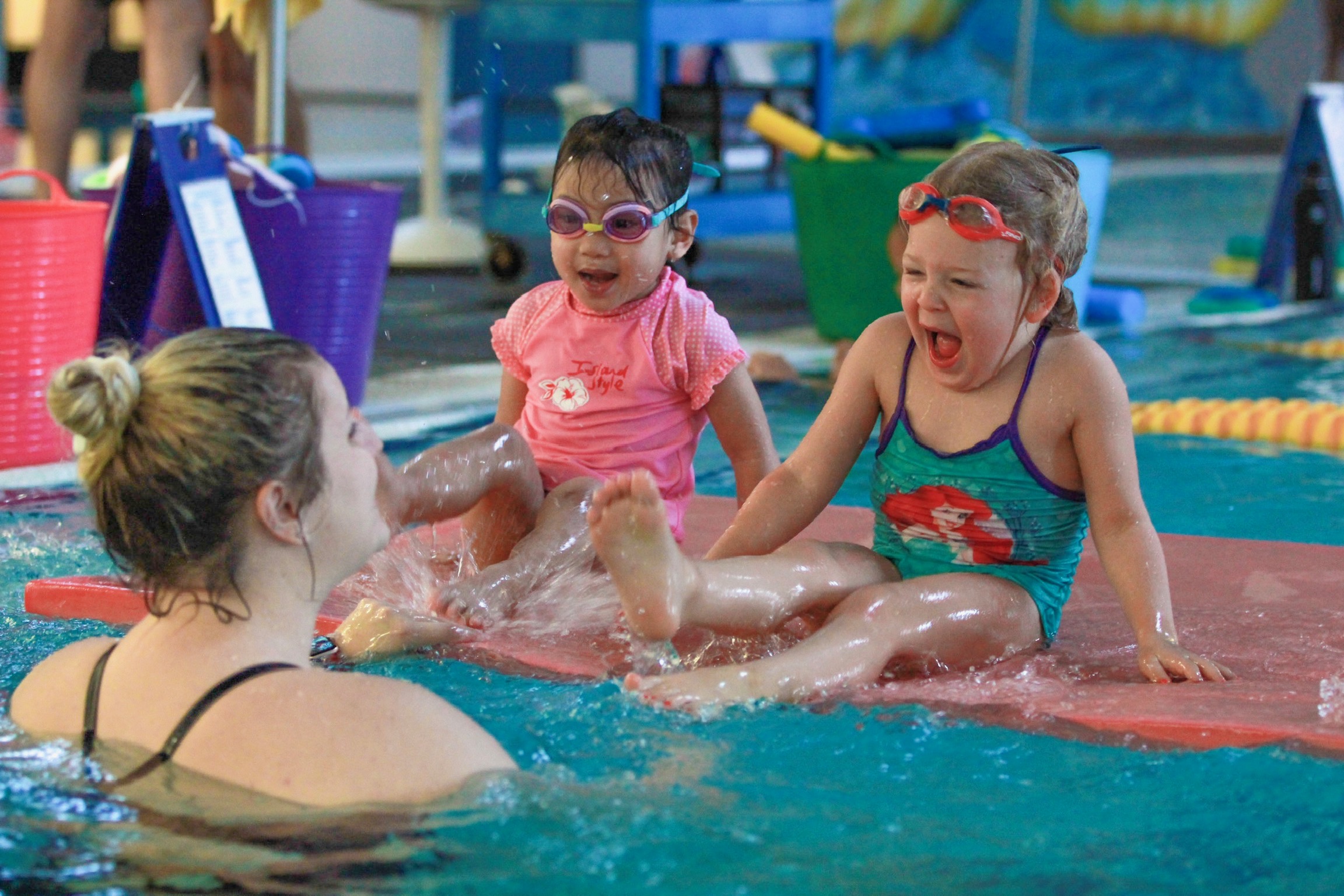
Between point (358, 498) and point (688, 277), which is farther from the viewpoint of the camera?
point (688, 277)

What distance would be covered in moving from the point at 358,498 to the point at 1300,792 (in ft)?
3.95

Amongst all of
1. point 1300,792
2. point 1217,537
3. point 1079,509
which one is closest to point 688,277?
point 1217,537

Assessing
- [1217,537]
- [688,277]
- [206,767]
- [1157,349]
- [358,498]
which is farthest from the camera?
[688,277]

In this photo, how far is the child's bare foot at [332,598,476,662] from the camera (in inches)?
92.5

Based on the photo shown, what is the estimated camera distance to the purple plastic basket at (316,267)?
4039mm

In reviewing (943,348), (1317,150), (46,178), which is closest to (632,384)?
(943,348)

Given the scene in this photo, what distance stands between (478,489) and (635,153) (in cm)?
70

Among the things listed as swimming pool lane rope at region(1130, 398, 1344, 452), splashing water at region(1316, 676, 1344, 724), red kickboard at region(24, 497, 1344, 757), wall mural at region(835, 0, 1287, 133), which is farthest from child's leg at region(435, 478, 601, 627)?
wall mural at region(835, 0, 1287, 133)

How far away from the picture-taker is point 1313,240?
7027mm

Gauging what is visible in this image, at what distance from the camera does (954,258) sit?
7.42ft

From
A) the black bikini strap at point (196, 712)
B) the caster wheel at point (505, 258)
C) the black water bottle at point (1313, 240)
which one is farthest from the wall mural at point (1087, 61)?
the black bikini strap at point (196, 712)

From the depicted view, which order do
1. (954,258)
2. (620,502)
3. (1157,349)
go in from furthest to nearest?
(1157,349) → (954,258) → (620,502)

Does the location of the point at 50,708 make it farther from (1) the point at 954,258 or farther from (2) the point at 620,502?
(1) the point at 954,258

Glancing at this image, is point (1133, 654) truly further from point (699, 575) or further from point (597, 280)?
point (597, 280)
